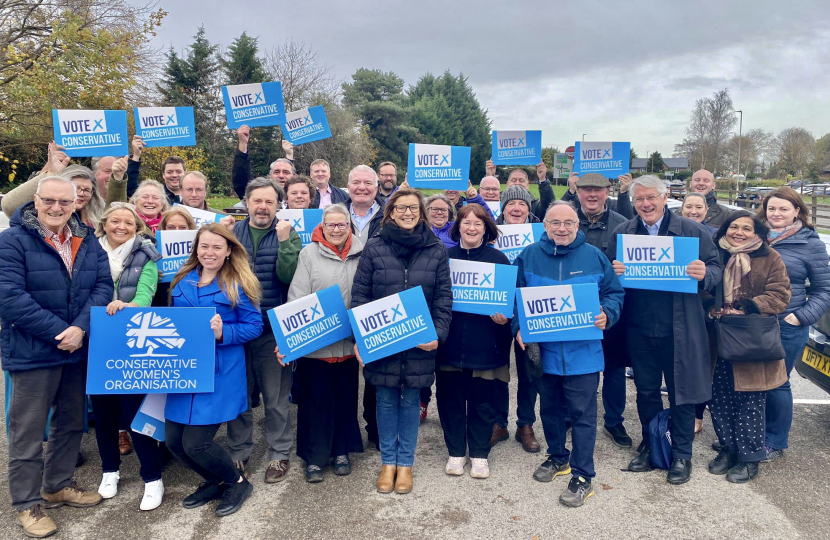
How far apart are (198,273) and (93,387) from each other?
100 centimetres

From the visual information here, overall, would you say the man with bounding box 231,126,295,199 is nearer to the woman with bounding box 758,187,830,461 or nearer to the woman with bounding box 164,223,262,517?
the woman with bounding box 164,223,262,517

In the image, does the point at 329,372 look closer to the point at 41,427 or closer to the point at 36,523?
the point at 41,427

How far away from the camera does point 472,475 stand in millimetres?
4363

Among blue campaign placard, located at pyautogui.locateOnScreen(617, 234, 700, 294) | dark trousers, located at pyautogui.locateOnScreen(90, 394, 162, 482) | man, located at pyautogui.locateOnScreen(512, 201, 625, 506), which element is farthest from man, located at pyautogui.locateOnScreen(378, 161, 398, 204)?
dark trousers, located at pyautogui.locateOnScreen(90, 394, 162, 482)

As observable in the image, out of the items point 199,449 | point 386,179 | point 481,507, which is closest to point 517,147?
point 386,179

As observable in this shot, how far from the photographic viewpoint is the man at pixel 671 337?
13.9ft

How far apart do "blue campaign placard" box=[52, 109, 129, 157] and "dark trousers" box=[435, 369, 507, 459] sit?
439 cm

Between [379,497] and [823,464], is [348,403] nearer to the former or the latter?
[379,497]

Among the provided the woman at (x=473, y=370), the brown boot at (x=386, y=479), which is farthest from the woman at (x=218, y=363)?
the woman at (x=473, y=370)

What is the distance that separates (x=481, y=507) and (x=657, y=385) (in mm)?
1805

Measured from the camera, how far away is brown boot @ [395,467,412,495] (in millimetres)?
4117

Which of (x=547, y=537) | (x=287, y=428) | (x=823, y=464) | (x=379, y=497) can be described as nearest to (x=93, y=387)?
(x=287, y=428)

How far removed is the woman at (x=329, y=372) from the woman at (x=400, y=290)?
0.82ft

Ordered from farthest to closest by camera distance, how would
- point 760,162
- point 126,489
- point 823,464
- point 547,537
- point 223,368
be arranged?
1. point 760,162
2. point 823,464
3. point 126,489
4. point 223,368
5. point 547,537
